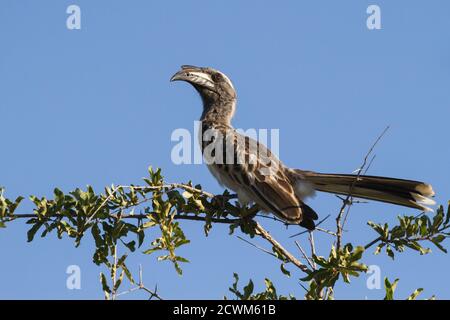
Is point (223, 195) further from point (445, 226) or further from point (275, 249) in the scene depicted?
point (445, 226)

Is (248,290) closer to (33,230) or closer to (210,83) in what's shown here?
(33,230)

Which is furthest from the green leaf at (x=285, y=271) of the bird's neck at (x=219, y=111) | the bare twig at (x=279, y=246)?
the bird's neck at (x=219, y=111)

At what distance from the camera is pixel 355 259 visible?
495cm

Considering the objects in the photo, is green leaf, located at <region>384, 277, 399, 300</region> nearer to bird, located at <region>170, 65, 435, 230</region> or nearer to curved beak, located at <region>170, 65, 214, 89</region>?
bird, located at <region>170, 65, 435, 230</region>

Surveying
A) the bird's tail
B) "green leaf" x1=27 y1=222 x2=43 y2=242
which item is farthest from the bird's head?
"green leaf" x1=27 y1=222 x2=43 y2=242

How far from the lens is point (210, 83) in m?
8.54

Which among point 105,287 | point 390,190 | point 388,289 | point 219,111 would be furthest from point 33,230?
point 219,111

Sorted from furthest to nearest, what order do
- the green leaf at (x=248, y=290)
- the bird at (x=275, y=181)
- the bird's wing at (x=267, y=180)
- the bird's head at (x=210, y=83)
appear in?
1. the bird's head at (x=210, y=83)
2. the bird at (x=275, y=181)
3. the bird's wing at (x=267, y=180)
4. the green leaf at (x=248, y=290)

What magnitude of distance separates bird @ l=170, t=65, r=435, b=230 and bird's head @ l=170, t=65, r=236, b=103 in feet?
0.42

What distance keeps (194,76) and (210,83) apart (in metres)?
0.22

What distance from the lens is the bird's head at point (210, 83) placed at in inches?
332

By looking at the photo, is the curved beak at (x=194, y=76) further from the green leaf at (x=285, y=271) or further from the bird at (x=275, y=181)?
the green leaf at (x=285, y=271)
